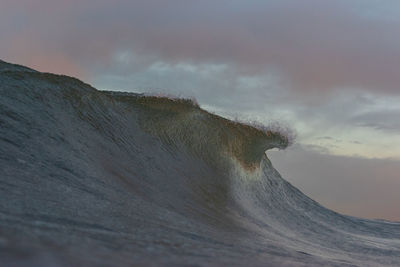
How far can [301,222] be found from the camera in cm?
955

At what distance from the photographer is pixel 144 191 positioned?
6.11 meters

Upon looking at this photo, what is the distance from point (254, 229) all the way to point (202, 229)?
5.02ft

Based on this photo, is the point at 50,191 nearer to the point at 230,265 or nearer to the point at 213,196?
the point at 230,265

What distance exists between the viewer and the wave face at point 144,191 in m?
3.31

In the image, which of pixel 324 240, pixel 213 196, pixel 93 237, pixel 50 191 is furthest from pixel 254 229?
pixel 93 237

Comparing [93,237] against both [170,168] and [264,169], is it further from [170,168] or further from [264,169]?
[264,169]

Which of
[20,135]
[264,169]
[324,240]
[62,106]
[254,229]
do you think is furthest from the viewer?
[264,169]

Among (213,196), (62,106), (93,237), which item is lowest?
(93,237)

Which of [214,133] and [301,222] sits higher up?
[214,133]

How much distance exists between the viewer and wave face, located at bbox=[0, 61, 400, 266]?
3.31 m

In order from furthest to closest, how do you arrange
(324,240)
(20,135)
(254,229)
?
(324,240), (254,229), (20,135)

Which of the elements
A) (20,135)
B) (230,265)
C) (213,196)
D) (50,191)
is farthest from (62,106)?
A: (230,265)

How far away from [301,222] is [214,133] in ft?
7.91

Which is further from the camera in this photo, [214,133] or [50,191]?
[214,133]
